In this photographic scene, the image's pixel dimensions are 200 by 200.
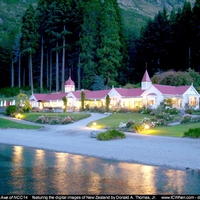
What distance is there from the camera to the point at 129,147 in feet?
61.7

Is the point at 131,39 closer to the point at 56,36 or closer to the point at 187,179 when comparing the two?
the point at 56,36

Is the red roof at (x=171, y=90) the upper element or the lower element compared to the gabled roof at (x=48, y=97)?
upper

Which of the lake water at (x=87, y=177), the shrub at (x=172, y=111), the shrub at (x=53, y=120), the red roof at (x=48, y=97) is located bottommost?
the lake water at (x=87, y=177)

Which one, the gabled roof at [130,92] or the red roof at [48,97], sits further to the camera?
the red roof at [48,97]

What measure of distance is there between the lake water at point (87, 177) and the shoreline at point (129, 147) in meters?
0.83

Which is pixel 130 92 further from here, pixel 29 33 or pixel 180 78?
pixel 29 33

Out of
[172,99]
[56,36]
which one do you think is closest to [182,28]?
[172,99]

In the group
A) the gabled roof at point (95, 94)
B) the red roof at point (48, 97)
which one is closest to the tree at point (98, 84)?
the gabled roof at point (95, 94)

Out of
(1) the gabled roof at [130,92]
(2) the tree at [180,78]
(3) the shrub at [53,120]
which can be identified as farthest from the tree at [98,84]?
(3) the shrub at [53,120]

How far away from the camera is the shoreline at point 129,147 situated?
1538 cm

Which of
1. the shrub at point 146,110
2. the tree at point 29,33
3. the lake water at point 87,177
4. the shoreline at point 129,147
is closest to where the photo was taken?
the lake water at point 87,177

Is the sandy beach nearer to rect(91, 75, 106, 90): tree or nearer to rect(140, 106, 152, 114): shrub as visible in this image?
rect(140, 106, 152, 114): shrub

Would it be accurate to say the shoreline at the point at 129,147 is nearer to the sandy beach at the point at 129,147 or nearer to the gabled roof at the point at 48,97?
the sandy beach at the point at 129,147

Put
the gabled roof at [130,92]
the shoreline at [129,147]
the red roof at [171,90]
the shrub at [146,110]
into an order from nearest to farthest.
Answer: the shoreline at [129,147], the shrub at [146,110], the red roof at [171,90], the gabled roof at [130,92]
